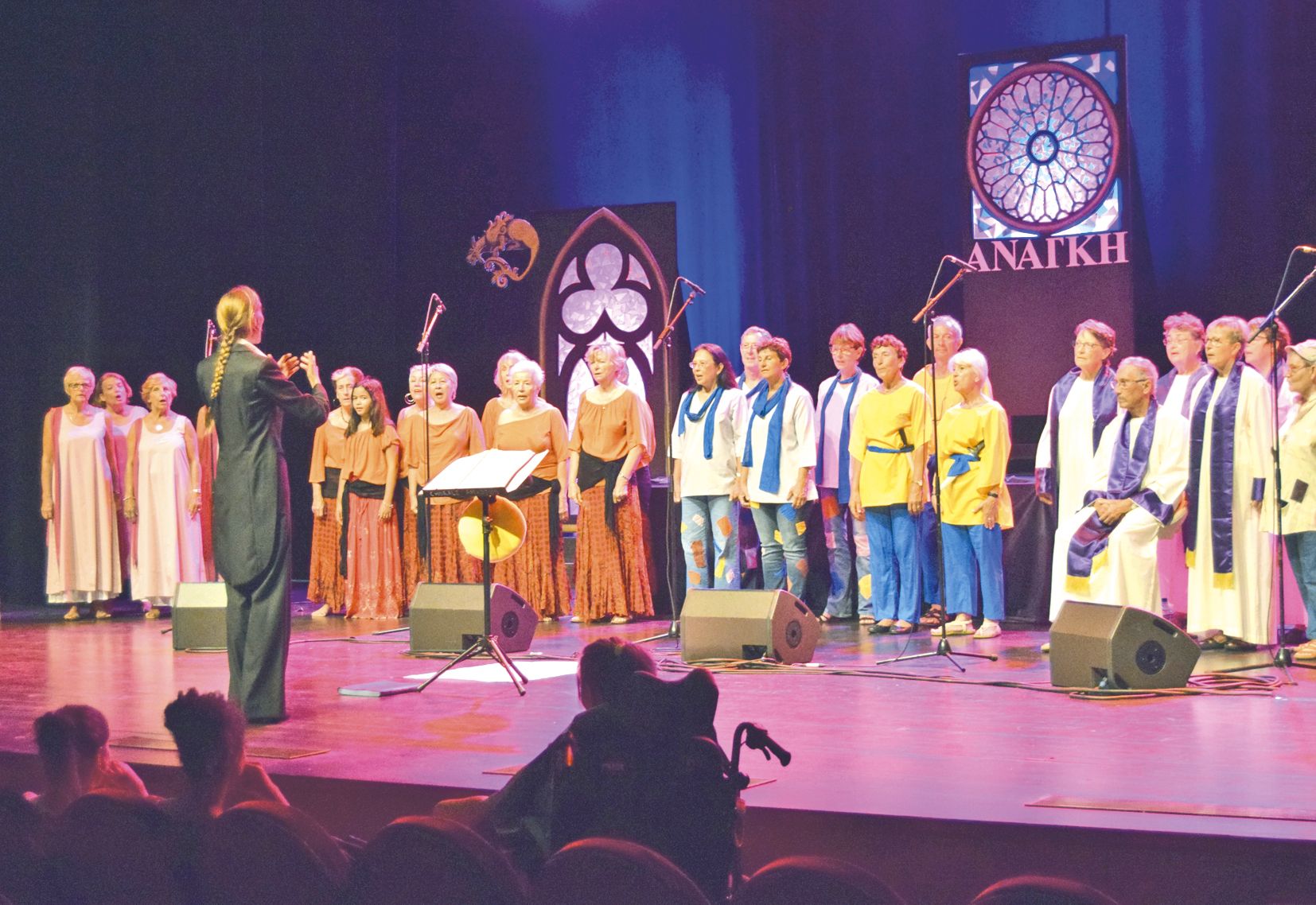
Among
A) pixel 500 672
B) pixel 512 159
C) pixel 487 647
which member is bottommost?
pixel 500 672

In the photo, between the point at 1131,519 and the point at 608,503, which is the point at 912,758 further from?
the point at 608,503

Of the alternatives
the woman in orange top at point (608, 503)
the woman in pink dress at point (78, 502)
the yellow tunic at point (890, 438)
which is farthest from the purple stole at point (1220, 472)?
the woman in pink dress at point (78, 502)

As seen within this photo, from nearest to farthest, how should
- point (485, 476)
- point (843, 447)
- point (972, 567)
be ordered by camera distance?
1. point (485, 476)
2. point (972, 567)
3. point (843, 447)

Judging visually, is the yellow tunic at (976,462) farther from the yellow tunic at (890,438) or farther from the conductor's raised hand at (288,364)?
the conductor's raised hand at (288,364)

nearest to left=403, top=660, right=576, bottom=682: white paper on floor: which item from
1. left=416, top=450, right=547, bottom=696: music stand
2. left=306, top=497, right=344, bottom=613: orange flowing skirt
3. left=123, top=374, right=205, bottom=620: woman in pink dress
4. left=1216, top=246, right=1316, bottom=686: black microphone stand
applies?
left=416, top=450, right=547, bottom=696: music stand

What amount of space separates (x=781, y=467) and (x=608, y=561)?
60.6 inches

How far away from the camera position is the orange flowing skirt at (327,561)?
1046cm

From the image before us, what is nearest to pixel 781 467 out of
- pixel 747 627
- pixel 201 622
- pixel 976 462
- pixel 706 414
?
pixel 706 414

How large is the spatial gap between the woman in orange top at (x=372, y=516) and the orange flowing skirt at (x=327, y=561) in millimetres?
334

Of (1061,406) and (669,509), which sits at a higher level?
(1061,406)

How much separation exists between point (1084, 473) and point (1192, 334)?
933 mm

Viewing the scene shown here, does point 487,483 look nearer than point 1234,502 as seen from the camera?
Yes

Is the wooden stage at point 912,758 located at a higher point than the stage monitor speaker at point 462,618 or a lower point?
lower

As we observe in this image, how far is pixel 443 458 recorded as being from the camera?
987 cm
